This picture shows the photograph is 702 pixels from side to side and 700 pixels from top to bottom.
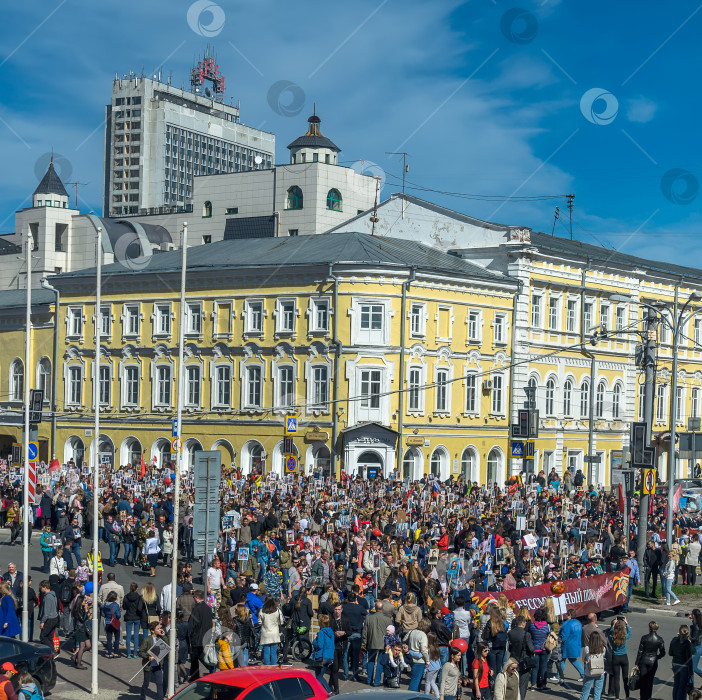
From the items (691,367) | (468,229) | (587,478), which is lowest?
(587,478)

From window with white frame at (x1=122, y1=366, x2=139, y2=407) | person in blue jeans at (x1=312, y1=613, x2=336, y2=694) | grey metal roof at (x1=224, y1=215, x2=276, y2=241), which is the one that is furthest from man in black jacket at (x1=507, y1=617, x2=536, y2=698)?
grey metal roof at (x1=224, y1=215, x2=276, y2=241)

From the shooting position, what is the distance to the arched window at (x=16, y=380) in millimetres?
67250

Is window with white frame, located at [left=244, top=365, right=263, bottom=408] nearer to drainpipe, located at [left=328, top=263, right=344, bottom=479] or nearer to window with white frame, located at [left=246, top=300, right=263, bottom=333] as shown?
window with white frame, located at [left=246, top=300, right=263, bottom=333]

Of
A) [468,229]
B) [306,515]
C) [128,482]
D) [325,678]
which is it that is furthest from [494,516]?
[468,229]

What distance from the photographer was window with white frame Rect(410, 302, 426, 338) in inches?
2185

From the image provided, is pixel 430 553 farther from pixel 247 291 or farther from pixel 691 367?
pixel 691 367

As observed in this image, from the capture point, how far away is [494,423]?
59.5 m

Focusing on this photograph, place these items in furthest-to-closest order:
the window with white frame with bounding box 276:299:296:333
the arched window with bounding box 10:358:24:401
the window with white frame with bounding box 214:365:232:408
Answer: the arched window with bounding box 10:358:24:401 → the window with white frame with bounding box 214:365:232:408 → the window with white frame with bounding box 276:299:296:333

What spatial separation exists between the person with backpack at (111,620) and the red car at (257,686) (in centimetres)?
703

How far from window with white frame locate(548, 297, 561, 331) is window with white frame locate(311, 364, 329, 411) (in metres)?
13.8

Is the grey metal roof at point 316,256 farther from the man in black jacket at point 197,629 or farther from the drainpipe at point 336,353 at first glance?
the man in black jacket at point 197,629

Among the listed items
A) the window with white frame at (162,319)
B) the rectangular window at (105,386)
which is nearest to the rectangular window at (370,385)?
the window with white frame at (162,319)

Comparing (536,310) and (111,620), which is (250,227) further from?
(111,620)

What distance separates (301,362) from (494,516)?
2020cm
